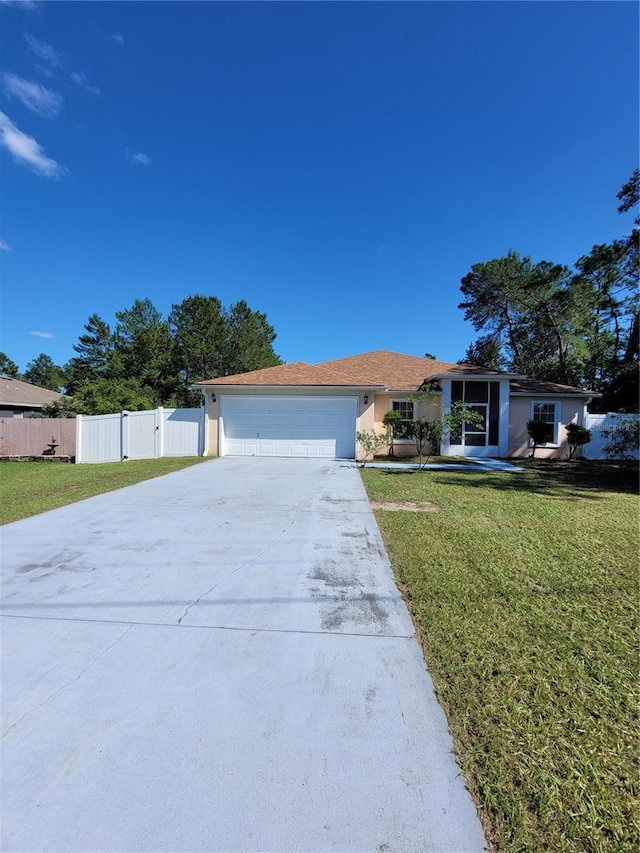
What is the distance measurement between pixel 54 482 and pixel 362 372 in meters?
12.6

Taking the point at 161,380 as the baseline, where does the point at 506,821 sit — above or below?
below

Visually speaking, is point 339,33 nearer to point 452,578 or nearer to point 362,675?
point 452,578

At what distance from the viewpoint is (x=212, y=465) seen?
38.9ft

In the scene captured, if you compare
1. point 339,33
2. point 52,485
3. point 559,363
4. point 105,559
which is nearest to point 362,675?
point 105,559

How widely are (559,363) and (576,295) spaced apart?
4.70 meters

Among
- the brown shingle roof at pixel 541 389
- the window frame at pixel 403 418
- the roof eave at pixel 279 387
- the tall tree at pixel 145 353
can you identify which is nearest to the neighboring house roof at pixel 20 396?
the tall tree at pixel 145 353

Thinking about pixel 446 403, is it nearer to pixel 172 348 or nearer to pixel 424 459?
pixel 424 459

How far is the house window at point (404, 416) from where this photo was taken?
15.4m

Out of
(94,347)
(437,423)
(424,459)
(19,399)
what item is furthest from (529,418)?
(94,347)

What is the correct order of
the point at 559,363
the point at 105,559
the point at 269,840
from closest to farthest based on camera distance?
1. the point at 269,840
2. the point at 105,559
3. the point at 559,363

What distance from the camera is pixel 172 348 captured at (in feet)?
94.8

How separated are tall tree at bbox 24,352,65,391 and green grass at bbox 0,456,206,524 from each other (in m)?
47.1

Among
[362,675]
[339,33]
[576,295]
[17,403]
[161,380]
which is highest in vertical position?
[339,33]

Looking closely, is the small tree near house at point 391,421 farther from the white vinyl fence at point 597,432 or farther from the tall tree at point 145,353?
the tall tree at point 145,353
